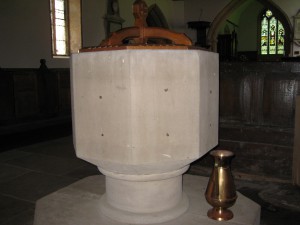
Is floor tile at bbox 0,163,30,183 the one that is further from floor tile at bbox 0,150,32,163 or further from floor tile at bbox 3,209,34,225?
floor tile at bbox 3,209,34,225

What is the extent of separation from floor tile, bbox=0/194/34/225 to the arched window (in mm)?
15608

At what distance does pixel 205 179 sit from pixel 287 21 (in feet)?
35.3

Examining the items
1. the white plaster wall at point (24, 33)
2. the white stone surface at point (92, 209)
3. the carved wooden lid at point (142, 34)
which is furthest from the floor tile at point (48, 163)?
the white plaster wall at point (24, 33)

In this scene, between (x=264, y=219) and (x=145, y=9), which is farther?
(x=264, y=219)

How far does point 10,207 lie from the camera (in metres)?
2.61

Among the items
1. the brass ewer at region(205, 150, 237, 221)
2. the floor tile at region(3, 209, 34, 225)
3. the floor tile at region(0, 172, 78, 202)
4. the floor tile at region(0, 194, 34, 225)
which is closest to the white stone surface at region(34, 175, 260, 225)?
the brass ewer at region(205, 150, 237, 221)

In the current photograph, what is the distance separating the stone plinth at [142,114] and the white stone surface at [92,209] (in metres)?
0.14

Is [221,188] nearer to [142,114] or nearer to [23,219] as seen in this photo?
[142,114]

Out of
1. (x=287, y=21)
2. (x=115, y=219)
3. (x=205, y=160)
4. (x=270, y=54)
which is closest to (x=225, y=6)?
(x=287, y=21)

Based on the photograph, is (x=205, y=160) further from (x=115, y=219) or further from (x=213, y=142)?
(x=115, y=219)

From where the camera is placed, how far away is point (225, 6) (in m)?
12.0

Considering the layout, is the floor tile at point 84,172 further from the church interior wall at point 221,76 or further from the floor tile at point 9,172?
the church interior wall at point 221,76

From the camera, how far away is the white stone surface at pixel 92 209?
1.86m

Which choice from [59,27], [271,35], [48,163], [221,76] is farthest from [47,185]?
[271,35]
